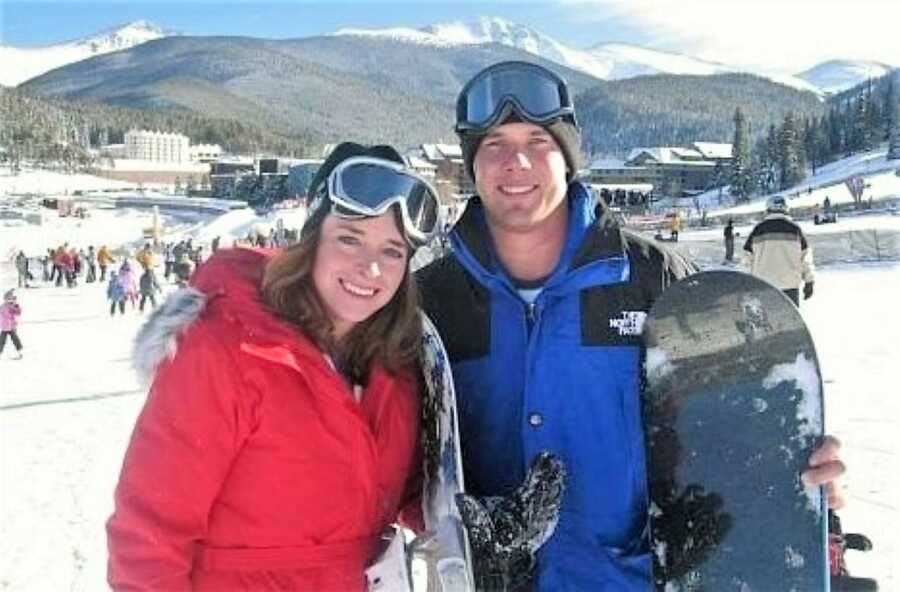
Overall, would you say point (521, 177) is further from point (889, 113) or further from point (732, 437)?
point (889, 113)

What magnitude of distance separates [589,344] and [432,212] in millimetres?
543

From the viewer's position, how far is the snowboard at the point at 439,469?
2.28 m

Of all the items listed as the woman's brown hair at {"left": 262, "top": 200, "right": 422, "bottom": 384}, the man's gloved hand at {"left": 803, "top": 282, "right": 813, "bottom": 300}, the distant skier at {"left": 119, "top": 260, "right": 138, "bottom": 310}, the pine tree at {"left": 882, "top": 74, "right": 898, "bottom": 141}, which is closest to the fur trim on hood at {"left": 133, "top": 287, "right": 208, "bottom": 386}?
the woman's brown hair at {"left": 262, "top": 200, "right": 422, "bottom": 384}

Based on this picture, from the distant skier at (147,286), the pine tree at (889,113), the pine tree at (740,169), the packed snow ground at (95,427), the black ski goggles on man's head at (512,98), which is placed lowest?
the packed snow ground at (95,427)

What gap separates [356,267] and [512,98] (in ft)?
2.17

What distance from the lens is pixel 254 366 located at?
204 cm

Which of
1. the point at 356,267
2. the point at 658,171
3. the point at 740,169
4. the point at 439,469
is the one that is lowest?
the point at 439,469

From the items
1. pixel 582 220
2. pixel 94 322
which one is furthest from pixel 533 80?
pixel 94 322

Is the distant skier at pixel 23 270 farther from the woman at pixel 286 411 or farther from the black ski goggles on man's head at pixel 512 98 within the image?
the woman at pixel 286 411

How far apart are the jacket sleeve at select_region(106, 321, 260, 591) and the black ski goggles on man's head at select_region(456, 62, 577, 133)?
3.24 ft

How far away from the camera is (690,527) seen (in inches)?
95.9

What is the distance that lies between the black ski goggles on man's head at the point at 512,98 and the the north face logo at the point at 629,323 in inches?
22.2

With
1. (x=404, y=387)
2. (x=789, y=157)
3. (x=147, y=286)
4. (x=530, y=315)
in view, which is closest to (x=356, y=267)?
(x=404, y=387)

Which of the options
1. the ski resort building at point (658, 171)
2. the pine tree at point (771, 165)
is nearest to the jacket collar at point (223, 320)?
the pine tree at point (771, 165)
